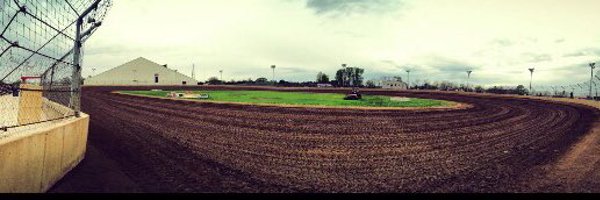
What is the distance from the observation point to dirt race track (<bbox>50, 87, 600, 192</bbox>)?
768cm

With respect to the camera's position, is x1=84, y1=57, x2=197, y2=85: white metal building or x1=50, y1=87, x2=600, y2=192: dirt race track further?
x1=84, y1=57, x2=197, y2=85: white metal building

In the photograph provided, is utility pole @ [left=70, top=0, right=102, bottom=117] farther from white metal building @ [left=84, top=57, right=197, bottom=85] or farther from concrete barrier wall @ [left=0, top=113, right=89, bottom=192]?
white metal building @ [left=84, top=57, right=197, bottom=85]

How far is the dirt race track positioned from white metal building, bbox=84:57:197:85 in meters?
62.6

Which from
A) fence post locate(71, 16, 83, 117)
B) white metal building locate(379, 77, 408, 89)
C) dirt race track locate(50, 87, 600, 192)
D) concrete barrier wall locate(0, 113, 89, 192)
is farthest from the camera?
white metal building locate(379, 77, 408, 89)

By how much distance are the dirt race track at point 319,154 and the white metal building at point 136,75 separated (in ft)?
205

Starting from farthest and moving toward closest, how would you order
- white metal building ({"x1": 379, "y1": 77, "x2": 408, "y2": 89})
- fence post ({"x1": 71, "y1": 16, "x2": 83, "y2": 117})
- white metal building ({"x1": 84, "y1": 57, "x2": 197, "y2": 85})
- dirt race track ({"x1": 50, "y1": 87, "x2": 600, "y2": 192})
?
1. white metal building ({"x1": 379, "y1": 77, "x2": 408, "y2": 89})
2. white metal building ({"x1": 84, "y1": 57, "x2": 197, "y2": 85})
3. fence post ({"x1": 71, "y1": 16, "x2": 83, "y2": 117})
4. dirt race track ({"x1": 50, "y1": 87, "x2": 600, "y2": 192})

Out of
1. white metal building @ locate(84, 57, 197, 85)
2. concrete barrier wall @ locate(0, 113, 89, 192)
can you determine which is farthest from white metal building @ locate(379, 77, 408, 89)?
concrete barrier wall @ locate(0, 113, 89, 192)

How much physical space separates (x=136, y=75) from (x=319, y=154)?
241 feet

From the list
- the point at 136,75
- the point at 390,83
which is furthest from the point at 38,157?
the point at 390,83

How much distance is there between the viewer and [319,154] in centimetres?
1097

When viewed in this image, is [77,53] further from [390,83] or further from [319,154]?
[390,83]

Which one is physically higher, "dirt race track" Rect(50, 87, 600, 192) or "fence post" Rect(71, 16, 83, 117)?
"fence post" Rect(71, 16, 83, 117)

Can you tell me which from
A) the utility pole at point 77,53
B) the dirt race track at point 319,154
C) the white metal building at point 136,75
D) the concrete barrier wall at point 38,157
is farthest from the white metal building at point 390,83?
the concrete barrier wall at point 38,157

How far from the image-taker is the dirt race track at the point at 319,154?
7684 millimetres
